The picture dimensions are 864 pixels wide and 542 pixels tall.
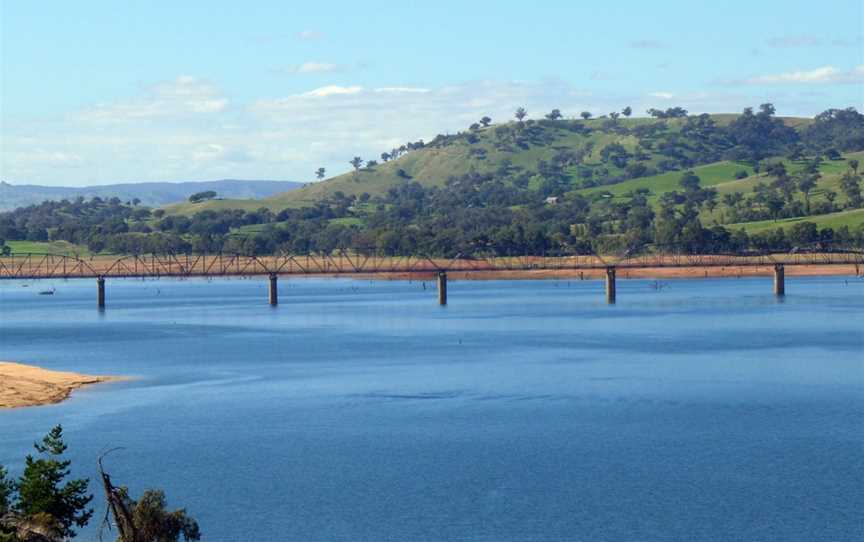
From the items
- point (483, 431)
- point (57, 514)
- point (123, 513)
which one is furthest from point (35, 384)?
point (123, 513)

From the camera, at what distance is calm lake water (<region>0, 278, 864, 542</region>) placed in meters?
59.2

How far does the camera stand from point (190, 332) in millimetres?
161875

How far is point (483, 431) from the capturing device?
3187 inches

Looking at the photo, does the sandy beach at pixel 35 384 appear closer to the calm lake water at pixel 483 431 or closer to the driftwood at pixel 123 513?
the calm lake water at pixel 483 431

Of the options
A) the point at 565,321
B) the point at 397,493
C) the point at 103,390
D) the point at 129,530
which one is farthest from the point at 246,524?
the point at 565,321

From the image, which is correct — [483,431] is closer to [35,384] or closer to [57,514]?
[57,514]

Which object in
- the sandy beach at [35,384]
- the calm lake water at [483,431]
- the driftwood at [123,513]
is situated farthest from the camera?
the sandy beach at [35,384]

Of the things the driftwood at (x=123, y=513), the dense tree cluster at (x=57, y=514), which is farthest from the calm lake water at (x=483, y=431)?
the driftwood at (x=123, y=513)

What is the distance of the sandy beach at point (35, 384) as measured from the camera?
92.9 m

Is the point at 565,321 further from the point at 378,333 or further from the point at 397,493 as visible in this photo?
the point at 397,493

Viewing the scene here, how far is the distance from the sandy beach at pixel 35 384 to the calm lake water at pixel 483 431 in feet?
7.28

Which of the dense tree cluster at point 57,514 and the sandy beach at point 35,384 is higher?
the dense tree cluster at point 57,514

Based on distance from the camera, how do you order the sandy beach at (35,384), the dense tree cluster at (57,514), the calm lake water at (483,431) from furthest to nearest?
the sandy beach at (35,384)
the calm lake water at (483,431)
the dense tree cluster at (57,514)

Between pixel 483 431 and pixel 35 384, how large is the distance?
3730 cm
